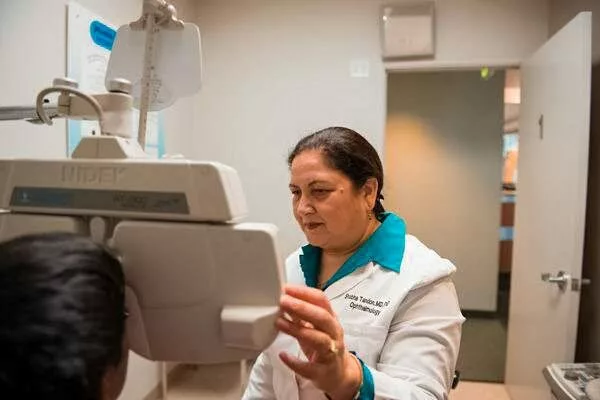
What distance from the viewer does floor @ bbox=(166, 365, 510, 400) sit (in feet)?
8.73

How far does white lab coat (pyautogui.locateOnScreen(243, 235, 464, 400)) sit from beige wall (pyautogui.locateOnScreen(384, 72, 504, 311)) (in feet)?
10.3

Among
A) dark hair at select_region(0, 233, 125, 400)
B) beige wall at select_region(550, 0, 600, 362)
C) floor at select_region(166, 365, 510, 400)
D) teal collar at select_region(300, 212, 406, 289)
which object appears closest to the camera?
dark hair at select_region(0, 233, 125, 400)

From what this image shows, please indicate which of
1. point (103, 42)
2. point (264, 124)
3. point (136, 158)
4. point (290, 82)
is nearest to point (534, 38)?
point (290, 82)

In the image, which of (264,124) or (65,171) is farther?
(264,124)

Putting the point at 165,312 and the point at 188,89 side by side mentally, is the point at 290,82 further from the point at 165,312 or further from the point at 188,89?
the point at 165,312

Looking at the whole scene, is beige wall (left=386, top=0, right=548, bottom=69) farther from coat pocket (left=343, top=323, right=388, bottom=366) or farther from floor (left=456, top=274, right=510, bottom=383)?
coat pocket (left=343, top=323, right=388, bottom=366)

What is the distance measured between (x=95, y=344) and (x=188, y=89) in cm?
62

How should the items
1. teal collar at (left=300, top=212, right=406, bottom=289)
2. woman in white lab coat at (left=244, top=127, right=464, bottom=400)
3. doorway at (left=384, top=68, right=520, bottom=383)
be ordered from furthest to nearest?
doorway at (left=384, top=68, right=520, bottom=383) → teal collar at (left=300, top=212, right=406, bottom=289) → woman in white lab coat at (left=244, top=127, right=464, bottom=400)

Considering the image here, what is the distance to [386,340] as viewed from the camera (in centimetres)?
94

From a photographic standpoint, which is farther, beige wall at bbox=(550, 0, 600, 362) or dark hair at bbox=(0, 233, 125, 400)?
beige wall at bbox=(550, 0, 600, 362)

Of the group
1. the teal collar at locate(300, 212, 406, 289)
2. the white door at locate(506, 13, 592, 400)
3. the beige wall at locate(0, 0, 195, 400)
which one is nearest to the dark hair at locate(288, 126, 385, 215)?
the teal collar at locate(300, 212, 406, 289)

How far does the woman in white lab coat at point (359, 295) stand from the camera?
2.44 feet

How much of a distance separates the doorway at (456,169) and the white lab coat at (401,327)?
3.18m

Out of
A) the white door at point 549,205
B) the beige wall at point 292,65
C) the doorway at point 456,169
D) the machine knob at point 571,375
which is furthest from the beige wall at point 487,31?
the machine knob at point 571,375
